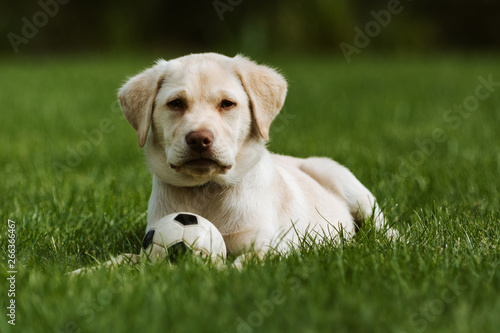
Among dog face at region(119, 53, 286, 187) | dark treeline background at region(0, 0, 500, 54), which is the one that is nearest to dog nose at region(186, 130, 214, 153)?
dog face at region(119, 53, 286, 187)

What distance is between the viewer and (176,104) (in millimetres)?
3631

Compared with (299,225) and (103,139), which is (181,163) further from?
(103,139)

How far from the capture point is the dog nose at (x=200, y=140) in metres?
3.31

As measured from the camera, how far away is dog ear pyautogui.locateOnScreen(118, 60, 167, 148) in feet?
12.3

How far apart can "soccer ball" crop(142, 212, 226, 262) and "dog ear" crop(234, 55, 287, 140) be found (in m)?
0.67

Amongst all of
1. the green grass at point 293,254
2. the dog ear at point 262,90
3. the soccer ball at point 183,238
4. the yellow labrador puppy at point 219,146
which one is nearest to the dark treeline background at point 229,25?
the green grass at point 293,254

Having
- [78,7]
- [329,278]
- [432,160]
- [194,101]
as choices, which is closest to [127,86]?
[194,101]

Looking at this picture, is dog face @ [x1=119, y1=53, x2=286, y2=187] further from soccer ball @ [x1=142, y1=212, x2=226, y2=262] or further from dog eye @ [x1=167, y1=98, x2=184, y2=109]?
soccer ball @ [x1=142, y1=212, x2=226, y2=262]

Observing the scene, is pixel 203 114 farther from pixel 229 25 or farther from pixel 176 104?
pixel 229 25

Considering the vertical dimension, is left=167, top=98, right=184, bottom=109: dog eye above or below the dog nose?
above

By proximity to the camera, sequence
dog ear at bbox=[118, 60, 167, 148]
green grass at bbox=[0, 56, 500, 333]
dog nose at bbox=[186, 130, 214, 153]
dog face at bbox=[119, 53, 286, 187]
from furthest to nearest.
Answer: dog ear at bbox=[118, 60, 167, 148] → dog face at bbox=[119, 53, 286, 187] → dog nose at bbox=[186, 130, 214, 153] → green grass at bbox=[0, 56, 500, 333]

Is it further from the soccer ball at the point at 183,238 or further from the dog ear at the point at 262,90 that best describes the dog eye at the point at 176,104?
the soccer ball at the point at 183,238

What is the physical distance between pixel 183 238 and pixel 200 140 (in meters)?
0.50

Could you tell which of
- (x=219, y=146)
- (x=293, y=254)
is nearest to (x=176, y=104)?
(x=219, y=146)
